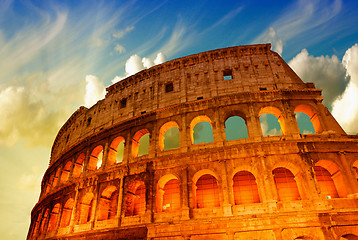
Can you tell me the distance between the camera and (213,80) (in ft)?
57.4

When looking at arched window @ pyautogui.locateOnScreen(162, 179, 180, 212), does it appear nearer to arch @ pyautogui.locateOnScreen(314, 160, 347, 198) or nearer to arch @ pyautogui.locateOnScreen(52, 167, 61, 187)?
arch @ pyautogui.locateOnScreen(314, 160, 347, 198)

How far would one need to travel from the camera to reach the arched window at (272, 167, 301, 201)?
44.2ft

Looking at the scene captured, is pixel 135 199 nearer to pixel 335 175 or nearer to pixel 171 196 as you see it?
pixel 171 196

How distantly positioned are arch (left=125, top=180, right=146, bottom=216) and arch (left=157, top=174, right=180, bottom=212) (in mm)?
1368

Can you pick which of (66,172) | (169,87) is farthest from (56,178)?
(169,87)

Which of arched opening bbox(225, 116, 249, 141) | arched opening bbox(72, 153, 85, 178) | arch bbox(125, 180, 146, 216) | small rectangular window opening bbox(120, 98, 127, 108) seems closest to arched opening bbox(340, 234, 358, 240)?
arch bbox(125, 180, 146, 216)

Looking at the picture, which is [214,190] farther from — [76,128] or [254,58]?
[76,128]

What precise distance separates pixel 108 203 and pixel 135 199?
7.17 feet

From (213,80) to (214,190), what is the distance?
791 centimetres

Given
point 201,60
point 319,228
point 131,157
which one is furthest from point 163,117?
Result: point 319,228

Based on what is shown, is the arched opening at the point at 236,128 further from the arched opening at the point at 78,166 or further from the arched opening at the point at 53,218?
the arched opening at the point at 53,218

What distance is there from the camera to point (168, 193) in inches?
599

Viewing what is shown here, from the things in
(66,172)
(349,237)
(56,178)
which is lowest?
(349,237)

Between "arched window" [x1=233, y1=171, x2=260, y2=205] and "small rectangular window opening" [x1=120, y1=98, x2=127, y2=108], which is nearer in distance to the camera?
"arched window" [x1=233, y1=171, x2=260, y2=205]
